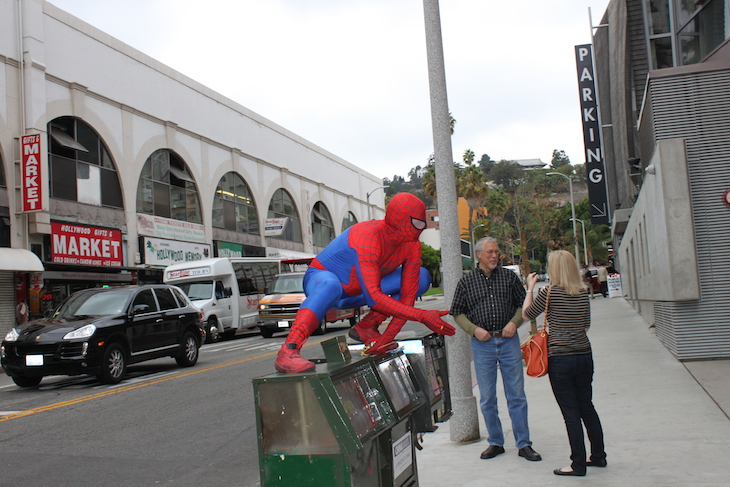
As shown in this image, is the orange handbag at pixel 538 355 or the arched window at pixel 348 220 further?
the arched window at pixel 348 220

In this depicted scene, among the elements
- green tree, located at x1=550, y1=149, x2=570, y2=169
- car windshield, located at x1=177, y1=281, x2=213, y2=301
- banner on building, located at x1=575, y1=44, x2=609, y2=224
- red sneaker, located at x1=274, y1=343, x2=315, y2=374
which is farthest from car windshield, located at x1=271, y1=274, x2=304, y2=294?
green tree, located at x1=550, y1=149, x2=570, y2=169

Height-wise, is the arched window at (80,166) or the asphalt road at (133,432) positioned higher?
the arched window at (80,166)

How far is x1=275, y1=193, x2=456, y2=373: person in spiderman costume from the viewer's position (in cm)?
438

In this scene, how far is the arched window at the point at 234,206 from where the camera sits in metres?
35.0

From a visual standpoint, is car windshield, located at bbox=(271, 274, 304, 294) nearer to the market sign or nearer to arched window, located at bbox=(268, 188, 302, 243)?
the market sign

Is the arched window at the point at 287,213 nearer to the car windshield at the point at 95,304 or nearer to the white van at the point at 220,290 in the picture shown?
the white van at the point at 220,290

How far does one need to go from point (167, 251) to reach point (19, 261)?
893 cm

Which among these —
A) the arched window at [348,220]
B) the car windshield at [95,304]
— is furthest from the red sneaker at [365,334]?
the arched window at [348,220]

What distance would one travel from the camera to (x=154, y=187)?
96.5 ft

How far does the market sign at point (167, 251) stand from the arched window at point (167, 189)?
52.6 inches

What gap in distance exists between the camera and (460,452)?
587cm

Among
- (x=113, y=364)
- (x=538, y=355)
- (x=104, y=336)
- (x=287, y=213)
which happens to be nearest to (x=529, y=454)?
(x=538, y=355)

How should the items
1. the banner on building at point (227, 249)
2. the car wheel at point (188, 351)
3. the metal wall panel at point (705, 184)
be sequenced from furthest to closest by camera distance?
1. the banner on building at point (227, 249)
2. the car wheel at point (188, 351)
3. the metal wall panel at point (705, 184)

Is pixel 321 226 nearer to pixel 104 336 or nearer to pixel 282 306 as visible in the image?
pixel 282 306
